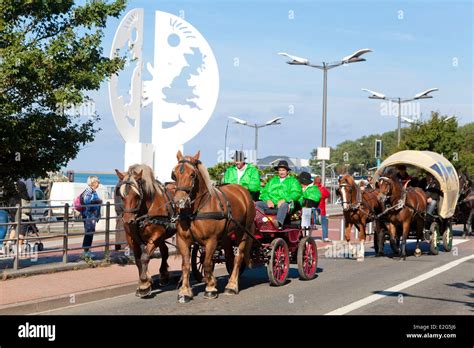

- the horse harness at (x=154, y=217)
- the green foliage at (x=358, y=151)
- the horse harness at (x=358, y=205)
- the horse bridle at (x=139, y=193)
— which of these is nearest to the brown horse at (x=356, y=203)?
the horse harness at (x=358, y=205)

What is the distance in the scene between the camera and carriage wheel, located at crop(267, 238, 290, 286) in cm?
1254

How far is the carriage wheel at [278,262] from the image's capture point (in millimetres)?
12539

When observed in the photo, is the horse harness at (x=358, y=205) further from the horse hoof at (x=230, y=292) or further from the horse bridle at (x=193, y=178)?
the horse bridle at (x=193, y=178)

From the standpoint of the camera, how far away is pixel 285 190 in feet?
43.5

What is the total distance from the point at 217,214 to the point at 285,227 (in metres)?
2.63

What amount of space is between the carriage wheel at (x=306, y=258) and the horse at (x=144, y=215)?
9.81 feet

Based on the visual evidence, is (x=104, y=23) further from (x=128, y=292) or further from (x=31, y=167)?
(x=128, y=292)

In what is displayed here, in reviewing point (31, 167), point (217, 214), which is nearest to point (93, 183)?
point (31, 167)

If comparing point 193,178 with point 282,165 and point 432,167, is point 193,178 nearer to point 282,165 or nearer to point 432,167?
point 282,165

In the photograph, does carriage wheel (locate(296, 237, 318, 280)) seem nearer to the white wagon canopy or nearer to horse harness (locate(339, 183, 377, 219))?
horse harness (locate(339, 183, 377, 219))

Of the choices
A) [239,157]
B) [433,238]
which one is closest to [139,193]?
[239,157]

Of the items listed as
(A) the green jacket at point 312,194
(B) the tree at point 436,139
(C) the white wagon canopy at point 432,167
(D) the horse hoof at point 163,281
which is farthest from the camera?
(B) the tree at point 436,139

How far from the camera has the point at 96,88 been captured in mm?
13258

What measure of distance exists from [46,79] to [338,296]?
6415mm
